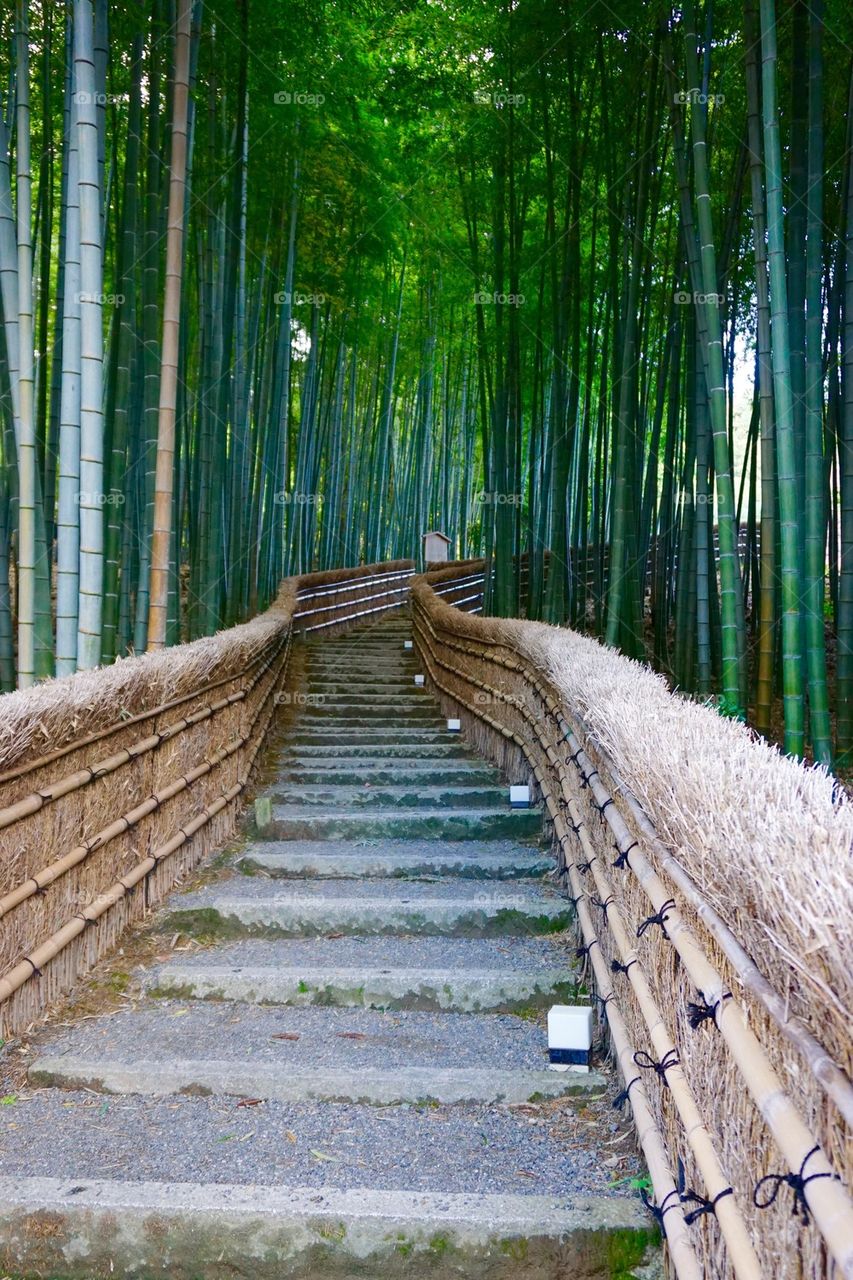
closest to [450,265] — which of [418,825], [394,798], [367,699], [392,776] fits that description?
[367,699]

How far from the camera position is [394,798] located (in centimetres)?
396

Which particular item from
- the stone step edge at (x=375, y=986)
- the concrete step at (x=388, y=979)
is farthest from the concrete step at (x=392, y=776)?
the stone step edge at (x=375, y=986)

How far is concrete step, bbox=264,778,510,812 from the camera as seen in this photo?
3.93 metres

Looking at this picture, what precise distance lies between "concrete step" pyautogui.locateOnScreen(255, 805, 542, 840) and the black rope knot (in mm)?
1632

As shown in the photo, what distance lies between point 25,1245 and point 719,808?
123cm

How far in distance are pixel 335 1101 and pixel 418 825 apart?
161 cm

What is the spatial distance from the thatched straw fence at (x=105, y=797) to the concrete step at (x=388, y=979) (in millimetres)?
290

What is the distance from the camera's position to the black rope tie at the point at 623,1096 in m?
1.81

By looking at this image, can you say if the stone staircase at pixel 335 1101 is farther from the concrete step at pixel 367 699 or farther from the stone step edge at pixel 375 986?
the concrete step at pixel 367 699

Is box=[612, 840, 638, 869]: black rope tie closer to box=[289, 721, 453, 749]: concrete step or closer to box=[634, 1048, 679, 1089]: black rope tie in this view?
box=[634, 1048, 679, 1089]: black rope tie

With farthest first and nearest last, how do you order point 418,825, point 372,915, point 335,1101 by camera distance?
point 418,825
point 372,915
point 335,1101

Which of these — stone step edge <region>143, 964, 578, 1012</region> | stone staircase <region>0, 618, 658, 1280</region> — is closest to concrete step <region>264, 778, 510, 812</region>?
stone staircase <region>0, 618, 658, 1280</region>

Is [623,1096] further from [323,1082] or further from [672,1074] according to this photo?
[323,1082]

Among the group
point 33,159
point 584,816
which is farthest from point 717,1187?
point 33,159
